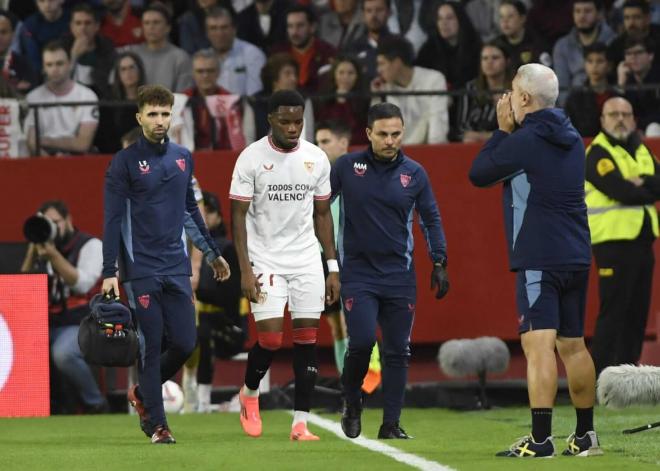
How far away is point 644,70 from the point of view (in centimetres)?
1481

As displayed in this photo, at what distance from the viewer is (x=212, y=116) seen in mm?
14719

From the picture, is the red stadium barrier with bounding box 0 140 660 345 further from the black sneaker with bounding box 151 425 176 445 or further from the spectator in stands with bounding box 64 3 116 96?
the black sneaker with bounding box 151 425 176 445

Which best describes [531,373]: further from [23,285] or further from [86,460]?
[23,285]

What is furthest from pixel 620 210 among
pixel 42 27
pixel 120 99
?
pixel 42 27

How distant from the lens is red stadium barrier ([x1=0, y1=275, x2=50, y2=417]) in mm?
10688

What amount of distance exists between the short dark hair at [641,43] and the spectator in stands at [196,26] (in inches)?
161

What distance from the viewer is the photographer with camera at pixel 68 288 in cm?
1376

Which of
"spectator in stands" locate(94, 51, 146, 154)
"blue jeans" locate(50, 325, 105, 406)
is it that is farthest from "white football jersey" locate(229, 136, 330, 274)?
"spectator in stands" locate(94, 51, 146, 154)

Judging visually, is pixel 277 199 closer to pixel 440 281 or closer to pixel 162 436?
pixel 440 281

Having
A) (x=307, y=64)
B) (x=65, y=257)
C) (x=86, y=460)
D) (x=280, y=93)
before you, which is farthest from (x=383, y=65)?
(x=86, y=460)

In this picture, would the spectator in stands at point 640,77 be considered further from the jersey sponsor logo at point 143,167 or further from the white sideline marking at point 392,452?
the jersey sponsor logo at point 143,167

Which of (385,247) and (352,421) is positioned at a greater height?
(385,247)

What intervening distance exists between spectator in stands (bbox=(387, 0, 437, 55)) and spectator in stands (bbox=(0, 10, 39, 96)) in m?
3.70

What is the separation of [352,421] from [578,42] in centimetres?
675
